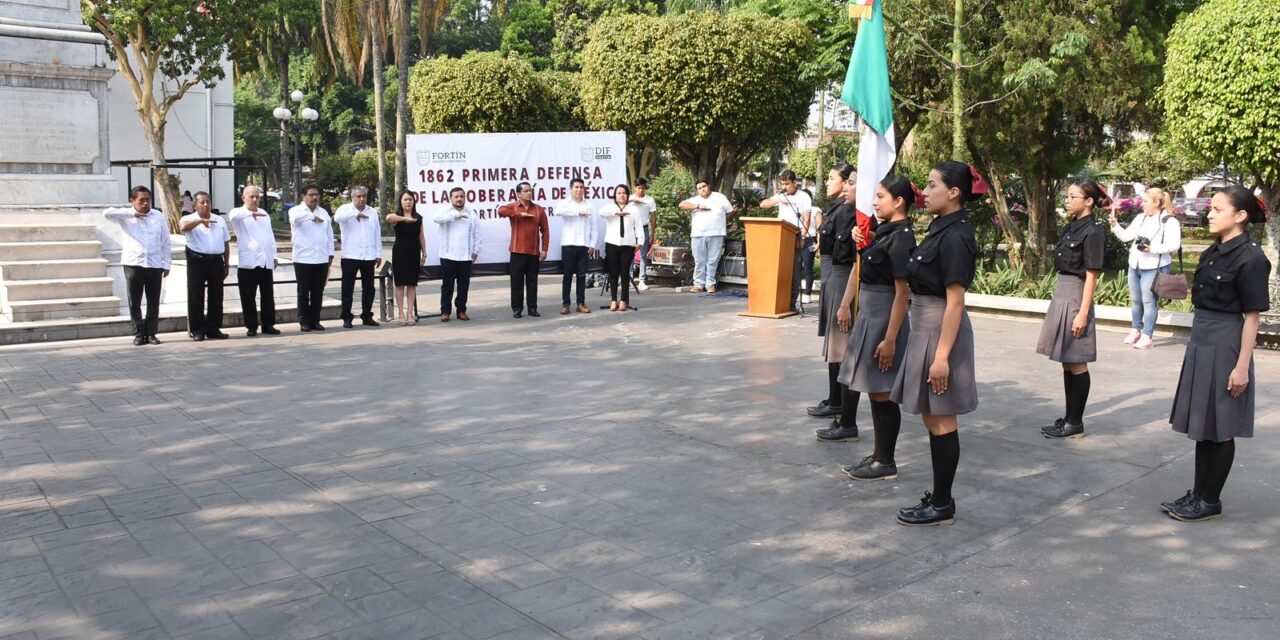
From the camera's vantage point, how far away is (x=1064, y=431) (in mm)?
7570

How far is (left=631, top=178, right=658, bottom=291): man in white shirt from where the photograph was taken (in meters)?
15.5

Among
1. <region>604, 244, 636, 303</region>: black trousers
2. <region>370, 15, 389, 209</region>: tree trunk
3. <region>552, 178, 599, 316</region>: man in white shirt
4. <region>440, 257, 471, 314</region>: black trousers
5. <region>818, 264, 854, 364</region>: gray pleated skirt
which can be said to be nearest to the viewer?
<region>818, 264, 854, 364</region>: gray pleated skirt

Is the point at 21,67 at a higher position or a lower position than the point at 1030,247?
higher

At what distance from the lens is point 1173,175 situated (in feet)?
120

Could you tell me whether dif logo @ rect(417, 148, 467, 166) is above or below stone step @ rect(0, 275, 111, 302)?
above

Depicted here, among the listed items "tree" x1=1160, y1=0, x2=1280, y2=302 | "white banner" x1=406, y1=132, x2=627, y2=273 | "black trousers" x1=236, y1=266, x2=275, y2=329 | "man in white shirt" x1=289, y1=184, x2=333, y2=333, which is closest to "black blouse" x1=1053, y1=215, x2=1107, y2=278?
Answer: "tree" x1=1160, y1=0, x2=1280, y2=302

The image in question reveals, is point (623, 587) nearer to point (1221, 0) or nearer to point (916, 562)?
point (916, 562)

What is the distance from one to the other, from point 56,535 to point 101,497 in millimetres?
624

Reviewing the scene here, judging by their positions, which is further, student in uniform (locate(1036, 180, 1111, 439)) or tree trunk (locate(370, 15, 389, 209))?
tree trunk (locate(370, 15, 389, 209))

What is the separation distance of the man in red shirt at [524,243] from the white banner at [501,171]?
40.6 inches

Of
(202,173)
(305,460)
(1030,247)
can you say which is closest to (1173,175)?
(1030,247)

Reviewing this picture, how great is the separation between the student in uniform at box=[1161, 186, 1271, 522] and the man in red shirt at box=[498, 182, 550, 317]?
29.6ft

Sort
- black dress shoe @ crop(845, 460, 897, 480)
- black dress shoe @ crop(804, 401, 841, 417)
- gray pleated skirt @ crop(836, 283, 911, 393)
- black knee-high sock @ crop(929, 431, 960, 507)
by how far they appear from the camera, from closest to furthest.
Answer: black knee-high sock @ crop(929, 431, 960, 507)
gray pleated skirt @ crop(836, 283, 911, 393)
black dress shoe @ crop(845, 460, 897, 480)
black dress shoe @ crop(804, 401, 841, 417)

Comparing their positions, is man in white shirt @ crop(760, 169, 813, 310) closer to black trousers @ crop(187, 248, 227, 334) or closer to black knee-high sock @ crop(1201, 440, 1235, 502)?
black trousers @ crop(187, 248, 227, 334)
